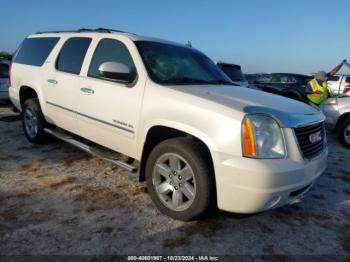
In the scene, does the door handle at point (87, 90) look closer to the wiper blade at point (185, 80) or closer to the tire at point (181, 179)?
the wiper blade at point (185, 80)

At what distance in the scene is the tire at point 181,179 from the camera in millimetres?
2867

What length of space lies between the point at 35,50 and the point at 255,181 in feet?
14.6

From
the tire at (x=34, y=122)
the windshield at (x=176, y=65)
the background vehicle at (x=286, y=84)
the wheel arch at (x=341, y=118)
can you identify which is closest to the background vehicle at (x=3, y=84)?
the tire at (x=34, y=122)

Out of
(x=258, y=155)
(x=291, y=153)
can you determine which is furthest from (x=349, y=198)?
(x=258, y=155)

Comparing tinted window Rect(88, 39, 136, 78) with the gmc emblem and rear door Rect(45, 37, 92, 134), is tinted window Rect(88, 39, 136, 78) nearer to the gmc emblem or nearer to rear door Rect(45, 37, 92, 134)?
rear door Rect(45, 37, 92, 134)

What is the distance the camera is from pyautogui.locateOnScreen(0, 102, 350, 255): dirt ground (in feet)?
8.91

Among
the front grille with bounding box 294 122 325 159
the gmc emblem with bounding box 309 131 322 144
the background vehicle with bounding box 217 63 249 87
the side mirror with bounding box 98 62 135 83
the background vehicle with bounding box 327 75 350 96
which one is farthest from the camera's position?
Answer: the background vehicle with bounding box 327 75 350 96

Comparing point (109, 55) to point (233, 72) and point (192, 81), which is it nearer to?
point (192, 81)

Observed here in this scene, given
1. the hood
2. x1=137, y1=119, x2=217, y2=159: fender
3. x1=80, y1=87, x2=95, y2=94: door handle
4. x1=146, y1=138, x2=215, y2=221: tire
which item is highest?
the hood

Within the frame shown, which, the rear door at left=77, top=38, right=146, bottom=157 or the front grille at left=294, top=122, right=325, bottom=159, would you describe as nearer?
the front grille at left=294, top=122, right=325, bottom=159

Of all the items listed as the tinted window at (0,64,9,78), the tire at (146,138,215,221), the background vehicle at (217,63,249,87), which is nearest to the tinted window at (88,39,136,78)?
the tire at (146,138,215,221)

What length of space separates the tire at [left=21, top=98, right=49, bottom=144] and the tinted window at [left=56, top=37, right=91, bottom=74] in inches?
36.0

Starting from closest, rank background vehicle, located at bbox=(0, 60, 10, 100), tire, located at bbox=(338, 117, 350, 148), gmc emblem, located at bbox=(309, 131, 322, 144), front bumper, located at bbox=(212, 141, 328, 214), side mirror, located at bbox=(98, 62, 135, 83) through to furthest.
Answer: front bumper, located at bbox=(212, 141, 328, 214)
gmc emblem, located at bbox=(309, 131, 322, 144)
side mirror, located at bbox=(98, 62, 135, 83)
tire, located at bbox=(338, 117, 350, 148)
background vehicle, located at bbox=(0, 60, 10, 100)

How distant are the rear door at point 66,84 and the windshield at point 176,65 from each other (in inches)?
39.9
